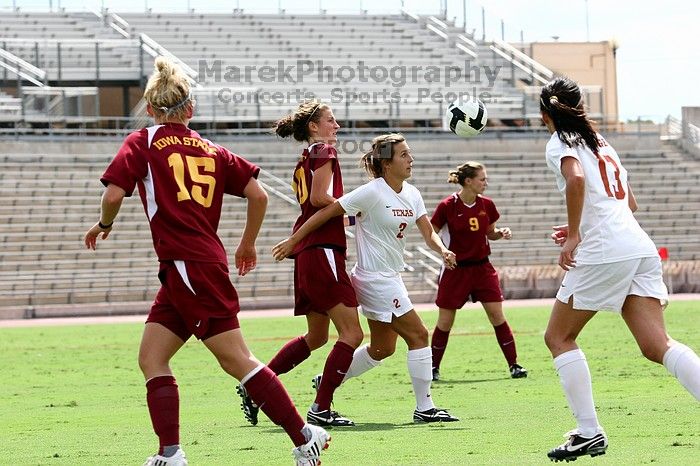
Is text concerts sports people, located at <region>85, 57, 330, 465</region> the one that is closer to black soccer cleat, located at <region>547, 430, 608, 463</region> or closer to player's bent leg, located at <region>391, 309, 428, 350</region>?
black soccer cleat, located at <region>547, 430, 608, 463</region>

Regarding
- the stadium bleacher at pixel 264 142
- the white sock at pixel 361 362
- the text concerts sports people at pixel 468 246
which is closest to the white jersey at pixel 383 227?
the white sock at pixel 361 362

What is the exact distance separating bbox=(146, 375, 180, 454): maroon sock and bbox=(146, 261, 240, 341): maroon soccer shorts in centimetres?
33

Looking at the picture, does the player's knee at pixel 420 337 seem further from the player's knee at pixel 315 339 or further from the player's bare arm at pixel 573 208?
the player's bare arm at pixel 573 208

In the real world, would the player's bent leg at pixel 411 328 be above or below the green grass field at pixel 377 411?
above

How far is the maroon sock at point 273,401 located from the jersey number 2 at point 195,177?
3.07ft

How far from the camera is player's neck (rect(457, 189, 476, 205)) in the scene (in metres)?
12.7

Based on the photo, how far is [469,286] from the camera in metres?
12.8

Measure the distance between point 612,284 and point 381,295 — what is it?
2491mm

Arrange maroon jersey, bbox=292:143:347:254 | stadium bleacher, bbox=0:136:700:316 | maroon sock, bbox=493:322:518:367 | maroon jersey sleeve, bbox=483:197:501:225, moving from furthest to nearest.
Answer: stadium bleacher, bbox=0:136:700:316 → maroon jersey sleeve, bbox=483:197:501:225 → maroon sock, bbox=493:322:518:367 → maroon jersey, bbox=292:143:347:254

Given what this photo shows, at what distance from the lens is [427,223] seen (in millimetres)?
9414

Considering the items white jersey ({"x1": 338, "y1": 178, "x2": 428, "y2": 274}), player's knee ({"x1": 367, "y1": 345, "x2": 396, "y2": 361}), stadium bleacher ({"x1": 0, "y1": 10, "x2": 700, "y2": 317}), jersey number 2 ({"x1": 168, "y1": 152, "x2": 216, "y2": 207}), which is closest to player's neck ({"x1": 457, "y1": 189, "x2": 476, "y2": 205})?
white jersey ({"x1": 338, "y1": 178, "x2": 428, "y2": 274})

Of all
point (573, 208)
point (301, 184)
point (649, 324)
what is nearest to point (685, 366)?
point (649, 324)

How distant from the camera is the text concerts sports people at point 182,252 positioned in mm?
6438

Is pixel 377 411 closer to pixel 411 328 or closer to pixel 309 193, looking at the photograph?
pixel 411 328
